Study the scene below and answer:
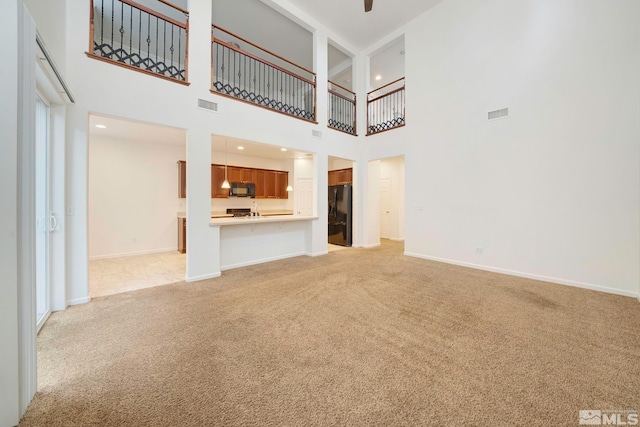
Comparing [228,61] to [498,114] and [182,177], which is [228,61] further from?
[498,114]

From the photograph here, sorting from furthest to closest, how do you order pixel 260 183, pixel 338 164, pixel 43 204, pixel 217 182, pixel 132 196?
pixel 338 164 < pixel 260 183 < pixel 217 182 < pixel 132 196 < pixel 43 204

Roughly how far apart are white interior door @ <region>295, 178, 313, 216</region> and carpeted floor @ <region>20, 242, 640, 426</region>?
4.59 metres

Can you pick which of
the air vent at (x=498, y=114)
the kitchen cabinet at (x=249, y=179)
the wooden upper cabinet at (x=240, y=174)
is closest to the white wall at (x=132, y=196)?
the kitchen cabinet at (x=249, y=179)

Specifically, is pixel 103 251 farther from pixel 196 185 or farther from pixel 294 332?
pixel 294 332

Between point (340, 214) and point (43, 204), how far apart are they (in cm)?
584

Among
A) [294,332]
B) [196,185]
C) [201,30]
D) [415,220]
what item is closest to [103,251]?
[196,185]

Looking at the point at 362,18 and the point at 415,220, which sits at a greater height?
the point at 362,18

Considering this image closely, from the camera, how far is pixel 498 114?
14.3ft

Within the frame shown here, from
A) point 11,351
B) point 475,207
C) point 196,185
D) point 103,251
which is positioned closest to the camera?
point 11,351

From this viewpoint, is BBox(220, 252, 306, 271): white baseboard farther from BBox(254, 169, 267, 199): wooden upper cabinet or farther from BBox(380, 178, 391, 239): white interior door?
BBox(380, 178, 391, 239): white interior door

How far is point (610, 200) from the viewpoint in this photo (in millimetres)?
3375

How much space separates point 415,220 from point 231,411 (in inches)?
204


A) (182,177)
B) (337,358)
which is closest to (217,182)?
(182,177)

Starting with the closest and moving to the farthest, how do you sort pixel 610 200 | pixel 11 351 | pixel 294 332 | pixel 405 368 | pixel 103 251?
1. pixel 11 351
2. pixel 405 368
3. pixel 294 332
4. pixel 610 200
5. pixel 103 251
